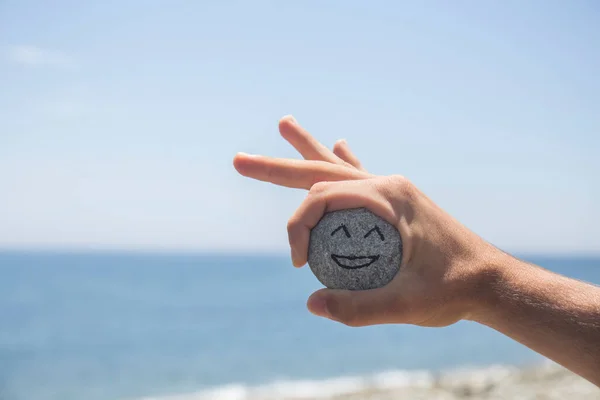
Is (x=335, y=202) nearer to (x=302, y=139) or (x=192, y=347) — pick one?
(x=302, y=139)

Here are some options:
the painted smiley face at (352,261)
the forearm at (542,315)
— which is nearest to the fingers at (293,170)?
the painted smiley face at (352,261)

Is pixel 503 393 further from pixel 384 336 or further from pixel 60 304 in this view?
pixel 60 304

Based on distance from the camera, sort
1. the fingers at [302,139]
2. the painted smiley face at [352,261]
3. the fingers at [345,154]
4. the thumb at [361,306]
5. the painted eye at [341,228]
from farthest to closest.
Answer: the fingers at [345,154], the fingers at [302,139], the painted smiley face at [352,261], the painted eye at [341,228], the thumb at [361,306]

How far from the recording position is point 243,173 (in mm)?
2402

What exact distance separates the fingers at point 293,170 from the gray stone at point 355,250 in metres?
0.16

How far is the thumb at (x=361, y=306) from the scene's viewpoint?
6.59 feet

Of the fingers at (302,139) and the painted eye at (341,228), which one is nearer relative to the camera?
the painted eye at (341,228)

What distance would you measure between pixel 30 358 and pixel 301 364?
12482mm

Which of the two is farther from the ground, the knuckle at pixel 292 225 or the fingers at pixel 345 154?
the fingers at pixel 345 154

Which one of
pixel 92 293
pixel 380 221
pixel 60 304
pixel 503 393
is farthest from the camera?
pixel 92 293

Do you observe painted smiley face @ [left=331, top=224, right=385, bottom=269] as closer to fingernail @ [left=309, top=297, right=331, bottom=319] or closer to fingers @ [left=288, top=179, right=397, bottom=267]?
fingers @ [left=288, top=179, right=397, bottom=267]

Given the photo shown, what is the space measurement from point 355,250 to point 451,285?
60 centimetres

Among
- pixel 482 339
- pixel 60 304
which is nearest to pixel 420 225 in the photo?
pixel 482 339

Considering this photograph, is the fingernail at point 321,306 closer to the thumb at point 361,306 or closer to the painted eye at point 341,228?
the thumb at point 361,306
